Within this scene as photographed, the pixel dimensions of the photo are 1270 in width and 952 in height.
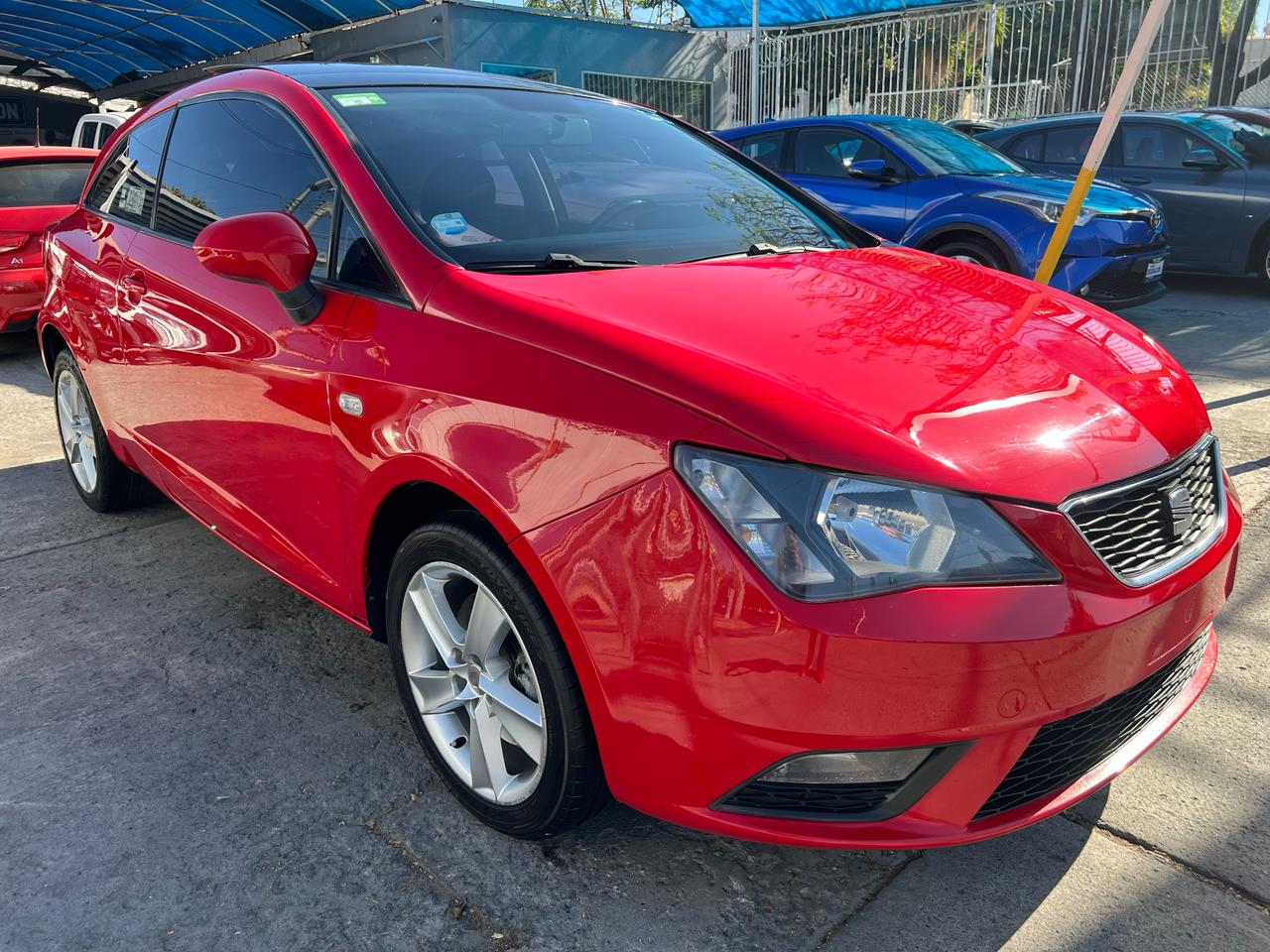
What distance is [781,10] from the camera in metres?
17.6

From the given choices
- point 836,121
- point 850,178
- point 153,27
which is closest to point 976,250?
point 850,178

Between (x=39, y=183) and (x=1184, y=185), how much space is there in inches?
360

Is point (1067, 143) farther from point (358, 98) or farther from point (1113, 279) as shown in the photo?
point (358, 98)

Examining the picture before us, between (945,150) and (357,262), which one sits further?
(945,150)

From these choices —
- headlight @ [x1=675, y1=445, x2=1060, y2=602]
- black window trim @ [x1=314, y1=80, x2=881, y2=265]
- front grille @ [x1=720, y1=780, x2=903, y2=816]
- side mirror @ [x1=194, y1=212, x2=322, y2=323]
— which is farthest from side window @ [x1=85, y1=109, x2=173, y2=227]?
front grille @ [x1=720, y1=780, x2=903, y2=816]

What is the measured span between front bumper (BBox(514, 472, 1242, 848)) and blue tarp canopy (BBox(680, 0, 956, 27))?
55.9ft

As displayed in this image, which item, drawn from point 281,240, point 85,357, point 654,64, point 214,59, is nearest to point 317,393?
point 281,240

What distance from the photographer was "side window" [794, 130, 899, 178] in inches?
302

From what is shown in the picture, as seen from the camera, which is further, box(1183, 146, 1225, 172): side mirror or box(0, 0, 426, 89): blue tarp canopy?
box(0, 0, 426, 89): blue tarp canopy

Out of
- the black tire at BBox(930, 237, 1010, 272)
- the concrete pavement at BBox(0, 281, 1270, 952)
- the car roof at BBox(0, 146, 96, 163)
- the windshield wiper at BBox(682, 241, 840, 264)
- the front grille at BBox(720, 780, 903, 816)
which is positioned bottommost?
the concrete pavement at BBox(0, 281, 1270, 952)

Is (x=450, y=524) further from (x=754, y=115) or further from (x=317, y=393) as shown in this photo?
(x=754, y=115)

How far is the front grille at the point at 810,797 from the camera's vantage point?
1.73 metres

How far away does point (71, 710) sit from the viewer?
274 centimetres

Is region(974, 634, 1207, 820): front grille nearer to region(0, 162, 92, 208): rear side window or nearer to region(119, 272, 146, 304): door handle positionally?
region(119, 272, 146, 304): door handle
